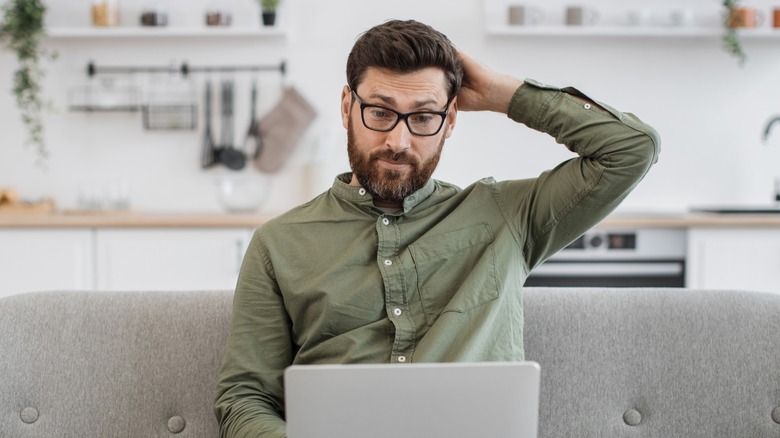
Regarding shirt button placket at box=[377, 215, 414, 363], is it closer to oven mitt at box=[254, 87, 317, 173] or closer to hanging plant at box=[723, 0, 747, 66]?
oven mitt at box=[254, 87, 317, 173]

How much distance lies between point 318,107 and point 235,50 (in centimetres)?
49

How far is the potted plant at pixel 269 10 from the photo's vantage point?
12.6 feet

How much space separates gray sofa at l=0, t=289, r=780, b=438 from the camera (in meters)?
1.65

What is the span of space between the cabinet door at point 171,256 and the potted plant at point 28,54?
864 mm

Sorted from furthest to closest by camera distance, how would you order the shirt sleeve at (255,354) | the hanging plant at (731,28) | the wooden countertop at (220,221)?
the hanging plant at (731,28) → the wooden countertop at (220,221) → the shirt sleeve at (255,354)

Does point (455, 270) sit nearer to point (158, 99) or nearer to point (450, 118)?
point (450, 118)

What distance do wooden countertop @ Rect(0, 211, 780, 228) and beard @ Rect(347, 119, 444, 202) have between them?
6.02ft

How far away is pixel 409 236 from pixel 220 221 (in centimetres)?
192

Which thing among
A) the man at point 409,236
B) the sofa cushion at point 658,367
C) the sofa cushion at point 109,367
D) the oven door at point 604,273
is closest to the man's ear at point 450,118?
the man at point 409,236

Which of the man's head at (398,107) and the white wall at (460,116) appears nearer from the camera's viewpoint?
the man's head at (398,107)

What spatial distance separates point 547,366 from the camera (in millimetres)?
1690

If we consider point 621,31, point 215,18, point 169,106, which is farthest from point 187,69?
point 621,31

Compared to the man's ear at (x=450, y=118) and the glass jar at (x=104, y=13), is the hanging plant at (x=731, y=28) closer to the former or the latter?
the man's ear at (x=450, y=118)

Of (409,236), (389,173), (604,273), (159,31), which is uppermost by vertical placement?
(159,31)
